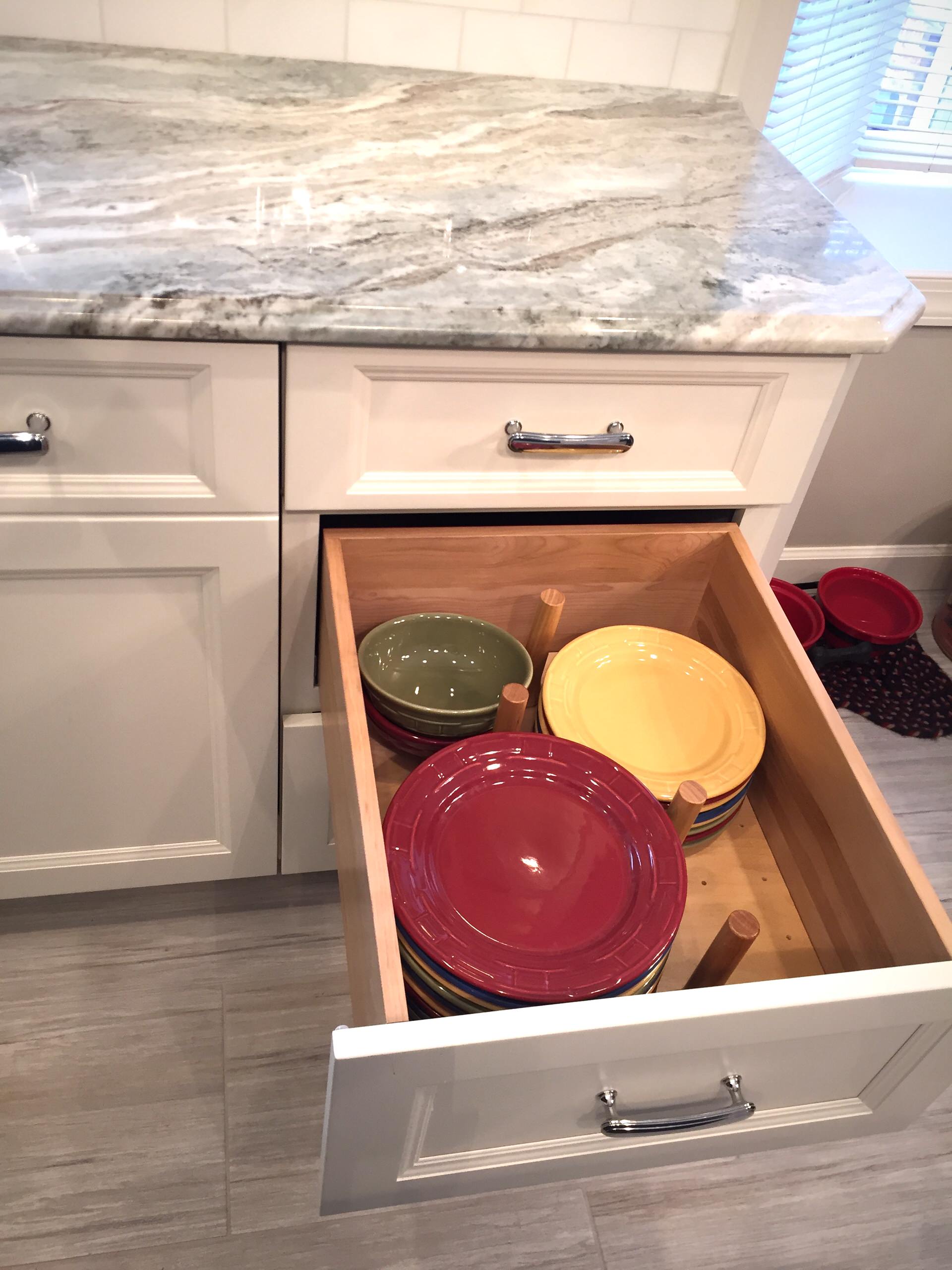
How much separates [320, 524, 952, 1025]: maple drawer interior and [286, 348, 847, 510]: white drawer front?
1.8 inches

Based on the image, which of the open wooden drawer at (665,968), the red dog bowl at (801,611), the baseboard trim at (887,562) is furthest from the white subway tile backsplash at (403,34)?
the baseboard trim at (887,562)

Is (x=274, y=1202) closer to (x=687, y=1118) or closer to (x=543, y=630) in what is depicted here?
(x=687, y=1118)

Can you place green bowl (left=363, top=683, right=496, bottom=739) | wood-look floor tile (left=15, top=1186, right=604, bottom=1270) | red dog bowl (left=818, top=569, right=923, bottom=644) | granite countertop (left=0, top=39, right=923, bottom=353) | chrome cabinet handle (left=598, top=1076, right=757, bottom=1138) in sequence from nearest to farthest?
chrome cabinet handle (left=598, top=1076, right=757, bottom=1138), granite countertop (left=0, top=39, right=923, bottom=353), green bowl (left=363, top=683, right=496, bottom=739), wood-look floor tile (left=15, top=1186, right=604, bottom=1270), red dog bowl (left=818, top=569, right=923, bottom=644)

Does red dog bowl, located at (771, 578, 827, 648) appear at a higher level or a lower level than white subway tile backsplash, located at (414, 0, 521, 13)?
lower

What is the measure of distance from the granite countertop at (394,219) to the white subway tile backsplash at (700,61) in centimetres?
10

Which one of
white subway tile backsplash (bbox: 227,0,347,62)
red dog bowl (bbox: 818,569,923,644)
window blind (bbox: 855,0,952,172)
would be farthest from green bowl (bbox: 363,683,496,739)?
window blind (bbox: 855,0,952,172)

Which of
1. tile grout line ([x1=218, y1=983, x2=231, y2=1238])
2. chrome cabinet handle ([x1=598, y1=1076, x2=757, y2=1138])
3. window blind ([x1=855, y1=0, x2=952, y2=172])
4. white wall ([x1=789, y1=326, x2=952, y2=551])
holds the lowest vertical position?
tile grout line ([x1=218, y1=983, x2=231, y2=1238])

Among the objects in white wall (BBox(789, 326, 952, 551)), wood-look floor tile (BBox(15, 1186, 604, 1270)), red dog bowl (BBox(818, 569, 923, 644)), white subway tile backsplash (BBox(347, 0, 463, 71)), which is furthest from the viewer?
red dog bowl (BBox(818, 569, 923, 644))

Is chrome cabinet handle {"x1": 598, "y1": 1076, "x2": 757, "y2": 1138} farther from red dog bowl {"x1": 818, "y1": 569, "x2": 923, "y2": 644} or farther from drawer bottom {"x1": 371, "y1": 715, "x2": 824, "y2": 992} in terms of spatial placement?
red dog bowl {"x1": 818, "y1": 569, "x2": 923, "y2": 644}

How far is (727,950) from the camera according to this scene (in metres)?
0.82

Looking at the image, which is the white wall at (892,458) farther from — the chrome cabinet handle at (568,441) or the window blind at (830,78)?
the chrome cabinet handle at (568,441)

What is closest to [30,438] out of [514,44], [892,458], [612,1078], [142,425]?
[142,425]

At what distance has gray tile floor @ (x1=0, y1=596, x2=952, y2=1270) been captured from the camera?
115 centimetres

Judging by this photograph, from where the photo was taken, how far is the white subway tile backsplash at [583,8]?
4.15ft
